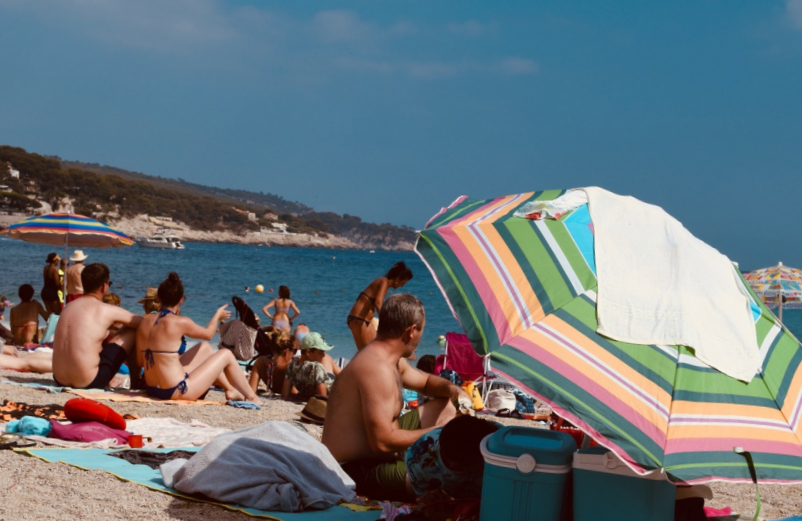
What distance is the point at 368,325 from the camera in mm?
6809

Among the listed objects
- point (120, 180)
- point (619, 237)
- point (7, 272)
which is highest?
point (120, 180)

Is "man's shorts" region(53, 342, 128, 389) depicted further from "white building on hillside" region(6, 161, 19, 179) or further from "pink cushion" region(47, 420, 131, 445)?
"white building on hillside" region(6, 161, 19, 179)

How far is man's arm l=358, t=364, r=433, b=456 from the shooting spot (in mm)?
3361

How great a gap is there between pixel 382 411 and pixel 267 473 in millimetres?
582

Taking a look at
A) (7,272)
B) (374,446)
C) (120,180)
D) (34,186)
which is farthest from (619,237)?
(120,180)

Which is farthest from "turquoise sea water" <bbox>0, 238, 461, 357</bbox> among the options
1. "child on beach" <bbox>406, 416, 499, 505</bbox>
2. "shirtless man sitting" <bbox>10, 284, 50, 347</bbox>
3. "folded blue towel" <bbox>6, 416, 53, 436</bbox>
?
"child on beach" <bbox>406, 416, 499, 505</bbox>

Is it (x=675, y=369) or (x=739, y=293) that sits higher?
(x=739, y=293)

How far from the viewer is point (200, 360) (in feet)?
21.9

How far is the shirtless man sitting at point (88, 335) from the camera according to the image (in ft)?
20.4

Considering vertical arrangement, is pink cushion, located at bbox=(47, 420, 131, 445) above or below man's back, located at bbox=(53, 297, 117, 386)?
below

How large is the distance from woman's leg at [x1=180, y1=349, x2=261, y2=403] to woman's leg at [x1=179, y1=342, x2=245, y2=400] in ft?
0.13

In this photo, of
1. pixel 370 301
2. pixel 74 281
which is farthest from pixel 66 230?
pixel 370 301

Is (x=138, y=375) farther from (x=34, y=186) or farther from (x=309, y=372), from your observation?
(x=34, y=186)

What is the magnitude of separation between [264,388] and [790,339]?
6637mm
